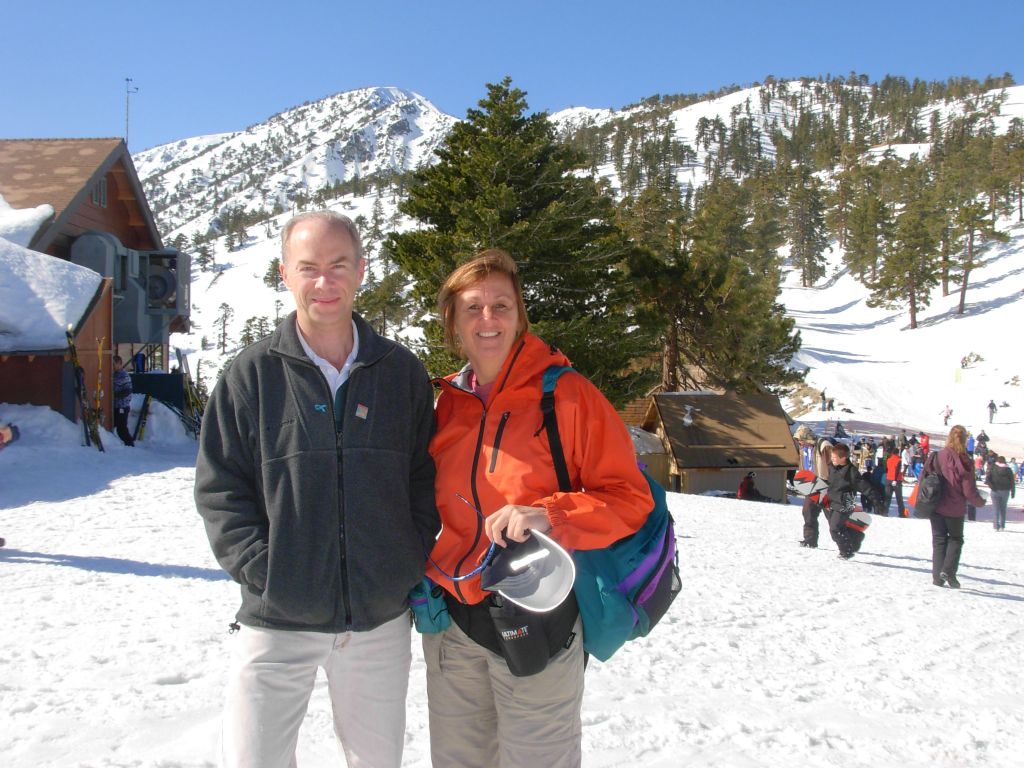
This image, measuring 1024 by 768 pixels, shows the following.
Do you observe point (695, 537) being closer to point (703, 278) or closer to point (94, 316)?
point (94, 316)

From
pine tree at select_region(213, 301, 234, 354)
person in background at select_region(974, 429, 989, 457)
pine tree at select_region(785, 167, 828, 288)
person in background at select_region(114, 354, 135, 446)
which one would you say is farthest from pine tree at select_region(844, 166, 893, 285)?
pine tree at select_region(213, 301, 234, 354)

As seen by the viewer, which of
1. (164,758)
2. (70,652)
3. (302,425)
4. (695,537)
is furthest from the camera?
(695,537)

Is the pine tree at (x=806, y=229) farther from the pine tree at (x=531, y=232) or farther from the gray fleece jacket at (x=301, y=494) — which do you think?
the gray fleece jacket at (x=301, y=494)

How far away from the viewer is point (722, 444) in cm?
2247

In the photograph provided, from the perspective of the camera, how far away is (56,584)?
16.9ft

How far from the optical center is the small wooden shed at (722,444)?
22297 millimetres

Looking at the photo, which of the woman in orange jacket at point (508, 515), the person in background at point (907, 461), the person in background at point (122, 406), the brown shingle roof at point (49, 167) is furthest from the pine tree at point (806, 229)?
the woman in orange jacket at point (508, 515)

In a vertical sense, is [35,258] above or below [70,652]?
above

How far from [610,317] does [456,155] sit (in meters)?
6.42

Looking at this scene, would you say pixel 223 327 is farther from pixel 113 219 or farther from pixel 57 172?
pixel 57 172

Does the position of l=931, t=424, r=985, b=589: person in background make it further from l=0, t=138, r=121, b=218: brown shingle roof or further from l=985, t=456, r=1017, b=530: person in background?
l=0, t=138, r=121, b=218: brown shingle roof

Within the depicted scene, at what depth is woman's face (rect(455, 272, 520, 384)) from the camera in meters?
2.16

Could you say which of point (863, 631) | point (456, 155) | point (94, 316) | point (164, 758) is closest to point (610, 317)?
point (456, 155)

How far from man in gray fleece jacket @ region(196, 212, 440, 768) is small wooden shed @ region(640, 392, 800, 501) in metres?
20.9
